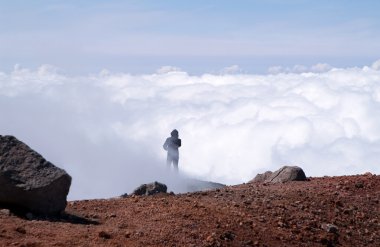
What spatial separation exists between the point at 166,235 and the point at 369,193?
7674mm

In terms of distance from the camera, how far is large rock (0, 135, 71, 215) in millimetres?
12000

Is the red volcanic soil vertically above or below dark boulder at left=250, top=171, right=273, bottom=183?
below

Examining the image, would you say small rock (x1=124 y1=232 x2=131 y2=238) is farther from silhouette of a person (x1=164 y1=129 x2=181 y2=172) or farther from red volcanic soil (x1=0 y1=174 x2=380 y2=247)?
silhouette of a person (x1=164 y1=129 x2=181 y2=172)

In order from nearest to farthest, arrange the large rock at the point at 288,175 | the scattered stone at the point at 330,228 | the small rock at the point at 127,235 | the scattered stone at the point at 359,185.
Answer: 1. the small rock at the point at 127,235
2. the scattered stone at the point at 330,228
3. the scattered stone at the point at 359,185
4. the large rock at the point at 288,175

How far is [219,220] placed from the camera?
1258 cm

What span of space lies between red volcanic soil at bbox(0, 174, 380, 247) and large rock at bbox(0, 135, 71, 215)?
0.32 meters

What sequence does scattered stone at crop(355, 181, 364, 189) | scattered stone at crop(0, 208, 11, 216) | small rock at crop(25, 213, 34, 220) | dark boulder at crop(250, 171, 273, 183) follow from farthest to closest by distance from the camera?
1. dark boulder at crop(250, 171, 273, 183)
2. scattered stone at crop(355, 181, 364, 189)
3. small rock at crop(25, 213, 34, 220)
4. scattered stone at crop(0, 208, 11, 216)

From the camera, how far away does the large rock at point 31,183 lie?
12000 millimetres

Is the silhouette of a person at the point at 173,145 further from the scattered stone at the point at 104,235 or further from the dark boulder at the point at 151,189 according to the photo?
the scattered stone at the point at 104,235

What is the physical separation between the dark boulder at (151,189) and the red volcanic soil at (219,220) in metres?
1.65

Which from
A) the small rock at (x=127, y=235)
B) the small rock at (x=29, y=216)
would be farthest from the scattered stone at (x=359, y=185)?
the small rock at (x=29, y=216)

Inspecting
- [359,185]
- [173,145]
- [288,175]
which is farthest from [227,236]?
[173,145]

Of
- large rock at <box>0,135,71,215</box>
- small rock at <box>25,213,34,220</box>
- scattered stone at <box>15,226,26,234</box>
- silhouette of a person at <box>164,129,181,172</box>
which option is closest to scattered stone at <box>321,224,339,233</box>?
large rock at <box>0,135,71,215</box>

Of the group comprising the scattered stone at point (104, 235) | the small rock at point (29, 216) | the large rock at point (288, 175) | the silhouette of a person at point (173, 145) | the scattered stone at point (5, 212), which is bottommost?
the scattered stone at point (104, 235)
